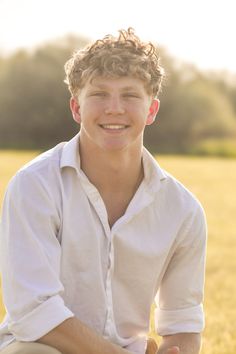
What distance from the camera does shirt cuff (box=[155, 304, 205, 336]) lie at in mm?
3377

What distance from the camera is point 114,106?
3154 mm

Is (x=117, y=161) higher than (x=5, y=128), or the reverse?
(x=117, y=161)

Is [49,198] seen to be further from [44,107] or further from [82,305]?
[44,107]

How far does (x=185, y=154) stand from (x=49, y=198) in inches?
1194

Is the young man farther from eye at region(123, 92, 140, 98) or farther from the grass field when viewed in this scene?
the grass field

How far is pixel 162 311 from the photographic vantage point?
3.45 meters

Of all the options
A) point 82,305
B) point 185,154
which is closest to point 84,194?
point 82,305

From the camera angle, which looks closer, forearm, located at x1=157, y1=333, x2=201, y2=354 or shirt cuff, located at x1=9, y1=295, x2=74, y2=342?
shirt cuff, located at x1=9, y1=295, x2=74, y2=342

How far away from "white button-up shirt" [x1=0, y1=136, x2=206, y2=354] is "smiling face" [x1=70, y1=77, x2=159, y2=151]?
147 millimetres

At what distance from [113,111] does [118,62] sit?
0.66 feet

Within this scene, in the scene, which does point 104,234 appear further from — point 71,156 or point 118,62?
point 118,62

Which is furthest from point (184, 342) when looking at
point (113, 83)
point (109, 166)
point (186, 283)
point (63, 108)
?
point (63, 108)

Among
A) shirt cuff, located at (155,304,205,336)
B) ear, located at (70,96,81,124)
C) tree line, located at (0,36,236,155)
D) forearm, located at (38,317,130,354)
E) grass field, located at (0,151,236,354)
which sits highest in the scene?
ear, located at (70,96,81,124)

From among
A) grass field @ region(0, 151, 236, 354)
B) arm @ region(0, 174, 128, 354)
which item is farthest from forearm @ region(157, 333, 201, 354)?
grass field @ region(0, 151, 236, 354)
